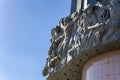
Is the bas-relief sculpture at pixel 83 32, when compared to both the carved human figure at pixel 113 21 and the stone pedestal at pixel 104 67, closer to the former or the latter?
the carved human figure at pixel 113 21

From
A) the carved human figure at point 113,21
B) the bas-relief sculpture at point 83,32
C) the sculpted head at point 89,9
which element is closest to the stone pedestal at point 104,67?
the bas-relief sculpture at point 83,32

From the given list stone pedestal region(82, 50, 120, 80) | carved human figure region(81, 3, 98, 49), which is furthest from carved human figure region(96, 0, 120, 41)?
stone pedestal region(82, 50, 120, 80)

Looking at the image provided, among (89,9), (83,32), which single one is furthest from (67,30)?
(89,9)

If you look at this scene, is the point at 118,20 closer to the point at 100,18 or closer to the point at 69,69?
the point at 100,18

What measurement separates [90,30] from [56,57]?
2418 millimetres

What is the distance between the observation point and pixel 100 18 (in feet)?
59.3

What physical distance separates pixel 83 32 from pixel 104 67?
178 centimetres

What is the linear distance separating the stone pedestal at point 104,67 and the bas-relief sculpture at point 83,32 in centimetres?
79

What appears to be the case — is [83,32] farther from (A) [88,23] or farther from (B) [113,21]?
(B) [113,21]

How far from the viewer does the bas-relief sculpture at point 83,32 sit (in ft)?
57.0

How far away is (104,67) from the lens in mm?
17625

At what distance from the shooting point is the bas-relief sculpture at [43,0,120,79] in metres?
17.4

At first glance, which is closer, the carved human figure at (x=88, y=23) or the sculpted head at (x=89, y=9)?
the carved human figure at (x=88, y=23)

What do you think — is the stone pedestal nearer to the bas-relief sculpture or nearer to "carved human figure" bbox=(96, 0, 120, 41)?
the bas-relief sculpture
